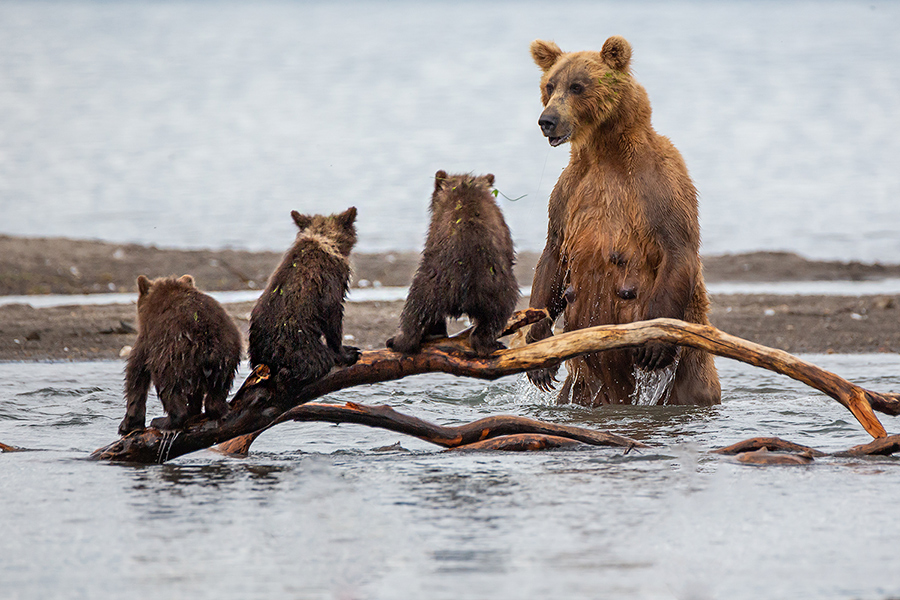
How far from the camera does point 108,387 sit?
774cm

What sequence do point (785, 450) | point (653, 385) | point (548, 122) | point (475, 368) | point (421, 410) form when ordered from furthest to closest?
point (421, 410) < point (653, 385) < point (548, 122) < point (785, 450) < point (475, 368)

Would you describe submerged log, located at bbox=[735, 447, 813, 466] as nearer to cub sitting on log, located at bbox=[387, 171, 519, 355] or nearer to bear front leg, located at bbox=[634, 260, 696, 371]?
bear front leg, located at bbox=[634, 260, 696, 371]

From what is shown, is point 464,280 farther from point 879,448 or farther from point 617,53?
point 879,448

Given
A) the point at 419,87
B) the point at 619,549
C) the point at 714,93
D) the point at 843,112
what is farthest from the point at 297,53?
the point at 619,549

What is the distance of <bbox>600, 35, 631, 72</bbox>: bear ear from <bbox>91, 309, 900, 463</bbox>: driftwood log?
185cm

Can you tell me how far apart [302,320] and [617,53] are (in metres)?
2.55

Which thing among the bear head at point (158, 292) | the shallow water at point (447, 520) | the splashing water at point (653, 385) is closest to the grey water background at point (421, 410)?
the shallow water at point (447, 520)

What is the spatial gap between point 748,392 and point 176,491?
14.5ft

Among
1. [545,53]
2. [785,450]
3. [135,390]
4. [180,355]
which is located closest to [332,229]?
[180,355]

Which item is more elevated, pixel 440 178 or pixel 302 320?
pixel 440 178

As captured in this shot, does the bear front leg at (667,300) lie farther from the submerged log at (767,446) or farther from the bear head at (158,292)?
the bear head at (158,292)

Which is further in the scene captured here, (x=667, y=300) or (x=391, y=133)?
(x=391, y=133)

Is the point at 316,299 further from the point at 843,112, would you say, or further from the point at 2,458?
the point at 843,112

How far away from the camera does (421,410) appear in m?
7.22
